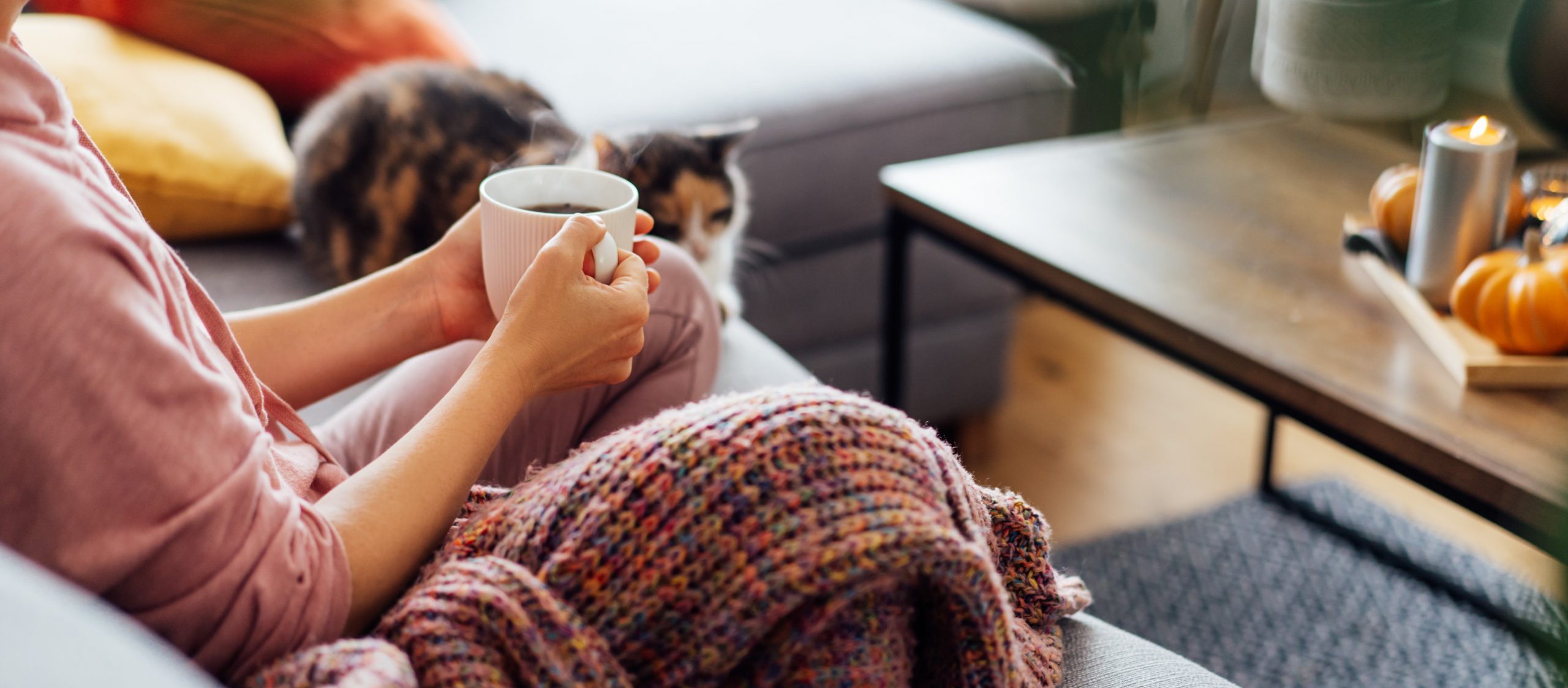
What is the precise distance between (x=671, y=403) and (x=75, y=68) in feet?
2.67

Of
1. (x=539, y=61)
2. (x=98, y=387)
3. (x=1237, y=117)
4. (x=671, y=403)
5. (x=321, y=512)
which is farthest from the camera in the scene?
(x=539, y=61)

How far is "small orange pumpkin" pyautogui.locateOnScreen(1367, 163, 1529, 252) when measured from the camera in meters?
1.07

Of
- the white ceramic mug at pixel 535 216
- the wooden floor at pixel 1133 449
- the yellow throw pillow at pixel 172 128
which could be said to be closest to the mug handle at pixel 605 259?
the white ceramic mug at pixel 535 216

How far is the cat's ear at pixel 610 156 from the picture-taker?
1.13 metres

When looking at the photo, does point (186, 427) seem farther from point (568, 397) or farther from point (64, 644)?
point (568, 397)

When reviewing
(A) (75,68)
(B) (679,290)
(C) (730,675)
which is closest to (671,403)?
(B) (679,290)

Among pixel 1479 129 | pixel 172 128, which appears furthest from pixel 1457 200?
pixel 172 128

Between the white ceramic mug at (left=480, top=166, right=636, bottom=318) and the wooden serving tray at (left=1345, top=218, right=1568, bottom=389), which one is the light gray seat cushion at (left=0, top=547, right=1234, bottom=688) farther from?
the wooden serving tray at (left=1345, top=218, right=1568, bottom=389)

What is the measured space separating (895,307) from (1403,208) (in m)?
0.56

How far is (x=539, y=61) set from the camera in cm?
164

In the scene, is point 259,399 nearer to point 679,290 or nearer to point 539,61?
point 679,290

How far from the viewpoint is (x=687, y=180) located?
125cm

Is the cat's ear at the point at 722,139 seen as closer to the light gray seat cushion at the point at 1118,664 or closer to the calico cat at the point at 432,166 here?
the calico cat at the point at 432,166

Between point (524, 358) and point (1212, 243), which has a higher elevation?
point (524, 358)
